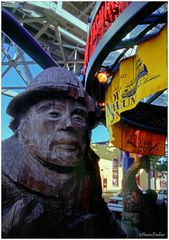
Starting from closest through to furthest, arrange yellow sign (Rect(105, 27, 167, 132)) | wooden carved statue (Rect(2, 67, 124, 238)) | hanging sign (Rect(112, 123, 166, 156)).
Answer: wooden carved statue (Rect(2, 67, 124, 238)), yellow sign (Rect(105, 27, 167, 132)), hanging sign (Rect(112, 123, 166, 156))

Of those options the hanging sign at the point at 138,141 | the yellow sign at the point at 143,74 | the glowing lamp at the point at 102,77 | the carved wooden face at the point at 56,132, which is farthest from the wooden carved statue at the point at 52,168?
the hanging sign at the point at 138,141

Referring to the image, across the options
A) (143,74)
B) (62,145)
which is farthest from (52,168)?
(143,74)

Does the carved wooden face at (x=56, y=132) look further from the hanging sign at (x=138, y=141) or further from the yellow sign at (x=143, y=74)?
the hanging sign at (x=138, y=141)

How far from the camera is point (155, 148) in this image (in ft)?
17.2

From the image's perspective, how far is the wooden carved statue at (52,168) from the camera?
1.41 meters

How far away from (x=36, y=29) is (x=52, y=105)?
8243mm

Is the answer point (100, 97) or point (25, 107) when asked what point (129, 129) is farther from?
point (25, 107)

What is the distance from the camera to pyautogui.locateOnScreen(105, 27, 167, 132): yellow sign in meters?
2.79

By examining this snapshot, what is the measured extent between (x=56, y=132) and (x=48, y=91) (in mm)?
244

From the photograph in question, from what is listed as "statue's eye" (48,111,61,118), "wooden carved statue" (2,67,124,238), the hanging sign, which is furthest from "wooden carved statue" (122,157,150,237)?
"statue's eye" (48,111,61,118)

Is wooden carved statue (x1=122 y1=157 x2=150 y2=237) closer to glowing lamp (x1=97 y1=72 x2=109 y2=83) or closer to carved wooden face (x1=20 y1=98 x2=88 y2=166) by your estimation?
glowing lamp (x1=97 y1=72 x2=109 y2=83)

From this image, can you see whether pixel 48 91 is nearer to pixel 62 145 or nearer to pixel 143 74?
pixel 62 145

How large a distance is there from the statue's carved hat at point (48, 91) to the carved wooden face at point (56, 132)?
42mm

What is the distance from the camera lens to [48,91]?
5.14ft
